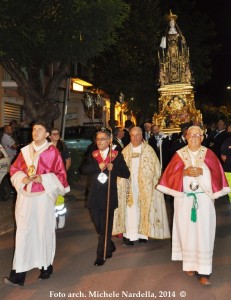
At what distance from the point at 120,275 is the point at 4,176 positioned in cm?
594

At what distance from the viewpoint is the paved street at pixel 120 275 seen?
479cm

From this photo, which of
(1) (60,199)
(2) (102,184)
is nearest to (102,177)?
(2) (102,184)

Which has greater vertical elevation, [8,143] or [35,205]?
[8,143]

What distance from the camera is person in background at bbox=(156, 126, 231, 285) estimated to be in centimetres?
514

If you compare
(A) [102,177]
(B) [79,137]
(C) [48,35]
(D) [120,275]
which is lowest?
(D) [120,275]

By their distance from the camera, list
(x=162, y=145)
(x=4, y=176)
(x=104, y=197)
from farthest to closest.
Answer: (x=162, y=145) < (x=4, y=176) < (x=104, y=197)

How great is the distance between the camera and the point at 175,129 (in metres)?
16.4

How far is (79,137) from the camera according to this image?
64.4 ft

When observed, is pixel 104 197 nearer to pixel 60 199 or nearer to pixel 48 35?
pixel 60 199

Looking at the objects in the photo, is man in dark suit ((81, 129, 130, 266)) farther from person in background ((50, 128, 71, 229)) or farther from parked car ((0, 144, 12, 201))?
parked car ((0, 144, 12, 201))

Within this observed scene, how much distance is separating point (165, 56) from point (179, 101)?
208 centimetres

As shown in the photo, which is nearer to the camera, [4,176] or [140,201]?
[140,201]

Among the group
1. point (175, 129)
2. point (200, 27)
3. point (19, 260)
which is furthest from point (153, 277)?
point (200, 27)

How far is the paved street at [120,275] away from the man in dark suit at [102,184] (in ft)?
1.31
